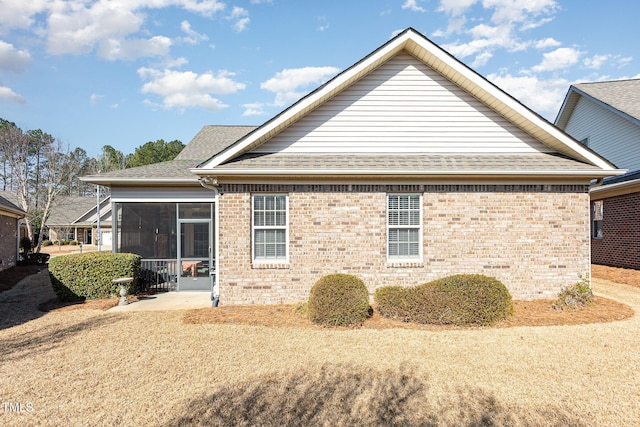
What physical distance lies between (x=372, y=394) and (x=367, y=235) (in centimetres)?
497

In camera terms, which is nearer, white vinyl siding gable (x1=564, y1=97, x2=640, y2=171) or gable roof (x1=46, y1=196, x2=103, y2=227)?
white vinyl siding gable (x1=564, y1=97, x2=640, y2=171)

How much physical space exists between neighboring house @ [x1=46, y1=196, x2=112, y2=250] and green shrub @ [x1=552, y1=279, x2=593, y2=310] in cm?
3863

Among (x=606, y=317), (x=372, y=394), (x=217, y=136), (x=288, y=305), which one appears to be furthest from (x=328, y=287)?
(x=217, y=136)

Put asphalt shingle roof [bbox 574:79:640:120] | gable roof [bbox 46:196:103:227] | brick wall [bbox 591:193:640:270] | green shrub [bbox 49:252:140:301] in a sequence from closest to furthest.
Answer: green shrub [bbox 49:252:140:301], brick wall [bbox 591:193:640:270], asphalt shingle roof [bbox 574:79:640:120], gable roof [bbox 46:196:103:227]

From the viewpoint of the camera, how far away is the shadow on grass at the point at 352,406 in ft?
12.6

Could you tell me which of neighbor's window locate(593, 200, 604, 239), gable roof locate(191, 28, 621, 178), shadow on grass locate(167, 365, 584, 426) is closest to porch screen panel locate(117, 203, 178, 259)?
gable roof locate(191, 28, 621, 178)

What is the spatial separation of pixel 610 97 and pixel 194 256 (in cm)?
2022

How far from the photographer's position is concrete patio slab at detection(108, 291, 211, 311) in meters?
9.18

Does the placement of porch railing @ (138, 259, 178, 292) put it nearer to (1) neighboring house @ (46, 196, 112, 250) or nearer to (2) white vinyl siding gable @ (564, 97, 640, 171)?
(2) white vinyl siding gable @ (564, 97, 640, 171)

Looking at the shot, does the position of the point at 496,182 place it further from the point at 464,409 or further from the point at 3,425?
the point at 3,425

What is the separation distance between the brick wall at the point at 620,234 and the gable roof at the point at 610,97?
326 cm

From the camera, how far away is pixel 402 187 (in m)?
9.18

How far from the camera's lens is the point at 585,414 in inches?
157

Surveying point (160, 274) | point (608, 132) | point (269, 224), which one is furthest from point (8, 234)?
point (608, 132)
